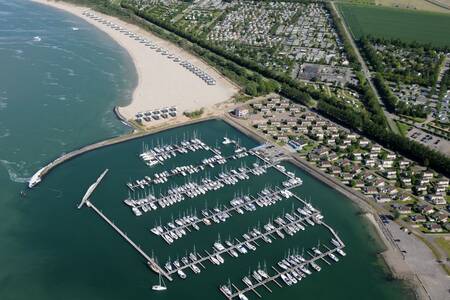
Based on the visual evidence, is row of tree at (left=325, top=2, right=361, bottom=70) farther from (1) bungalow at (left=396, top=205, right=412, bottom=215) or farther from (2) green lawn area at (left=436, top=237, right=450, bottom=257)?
(2) green lawn area at (left=436, top=237, right=450, bottom=257)

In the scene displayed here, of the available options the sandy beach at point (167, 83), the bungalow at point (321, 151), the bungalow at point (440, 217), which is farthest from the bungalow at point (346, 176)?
the sandy beach at point (167, 83)

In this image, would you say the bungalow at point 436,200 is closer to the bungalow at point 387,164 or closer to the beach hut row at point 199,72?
the bungalow at point 387,164

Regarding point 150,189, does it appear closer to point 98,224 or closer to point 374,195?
point 98,224

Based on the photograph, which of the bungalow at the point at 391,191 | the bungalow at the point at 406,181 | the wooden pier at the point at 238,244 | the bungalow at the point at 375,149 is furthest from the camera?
the bungalow at the point at 375,149

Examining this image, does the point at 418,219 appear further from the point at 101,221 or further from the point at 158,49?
the point at 158,49

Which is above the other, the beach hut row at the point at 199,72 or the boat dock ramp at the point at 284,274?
the beach hut row at the point at 199,72

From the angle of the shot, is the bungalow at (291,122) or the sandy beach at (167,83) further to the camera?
the sandy beach at (167,83)

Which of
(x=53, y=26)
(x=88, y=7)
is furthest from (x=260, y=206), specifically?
(x=88, y=7)
